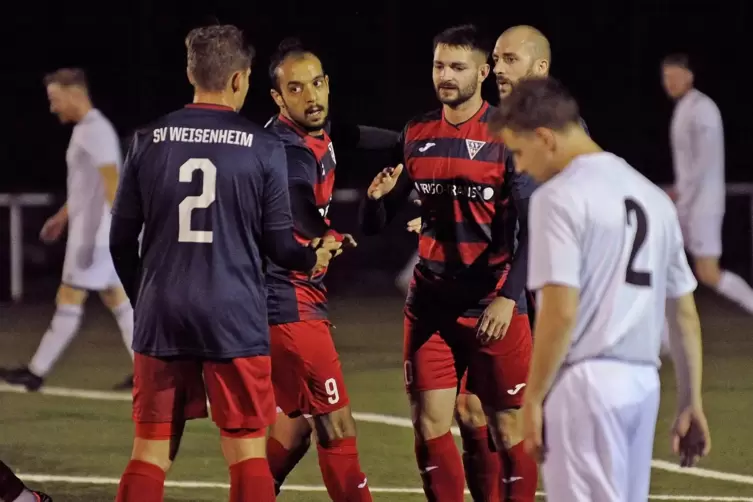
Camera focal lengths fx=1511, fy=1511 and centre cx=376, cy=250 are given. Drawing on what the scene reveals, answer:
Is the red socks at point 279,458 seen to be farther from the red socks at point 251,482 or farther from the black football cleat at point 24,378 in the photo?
the black football cleat at point 24,378

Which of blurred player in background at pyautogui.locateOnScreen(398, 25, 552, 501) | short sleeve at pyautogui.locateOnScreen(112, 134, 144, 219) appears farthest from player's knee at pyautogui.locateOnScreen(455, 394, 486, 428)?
short sleeve at pyautogui.locateOnScreen(112, 134, 144, 219)

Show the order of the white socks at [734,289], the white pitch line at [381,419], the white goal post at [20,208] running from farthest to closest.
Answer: the white goal post at [20,208]
the white socks at [734,289]
the white pitch line at [381,419]

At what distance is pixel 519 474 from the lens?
6172mm

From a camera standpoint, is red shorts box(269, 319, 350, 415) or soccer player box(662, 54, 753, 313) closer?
red shorts box(269, 319, 350, 415)

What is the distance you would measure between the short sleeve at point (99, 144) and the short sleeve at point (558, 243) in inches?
245

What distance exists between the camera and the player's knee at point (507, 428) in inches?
243

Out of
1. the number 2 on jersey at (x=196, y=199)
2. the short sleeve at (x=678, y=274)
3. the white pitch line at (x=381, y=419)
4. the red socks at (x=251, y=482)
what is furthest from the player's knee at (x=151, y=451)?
the white pitch line at (x=381, y=419)

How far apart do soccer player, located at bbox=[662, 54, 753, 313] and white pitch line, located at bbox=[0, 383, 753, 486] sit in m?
3.76

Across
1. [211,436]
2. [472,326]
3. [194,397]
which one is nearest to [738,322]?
[211,436]

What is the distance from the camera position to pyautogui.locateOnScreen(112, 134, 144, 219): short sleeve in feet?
17.6

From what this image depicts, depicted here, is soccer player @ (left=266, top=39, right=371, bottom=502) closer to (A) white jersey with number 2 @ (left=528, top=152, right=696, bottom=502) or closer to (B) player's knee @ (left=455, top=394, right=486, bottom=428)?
(B) player's knee @ (left=455, top=394, right=486, bottom=428)

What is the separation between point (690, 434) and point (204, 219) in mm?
1840

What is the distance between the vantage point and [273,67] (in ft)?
20.5

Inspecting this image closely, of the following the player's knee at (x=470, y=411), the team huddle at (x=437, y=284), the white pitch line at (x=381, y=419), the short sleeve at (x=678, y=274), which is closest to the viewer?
the team huddle at (x=437, y=284)
